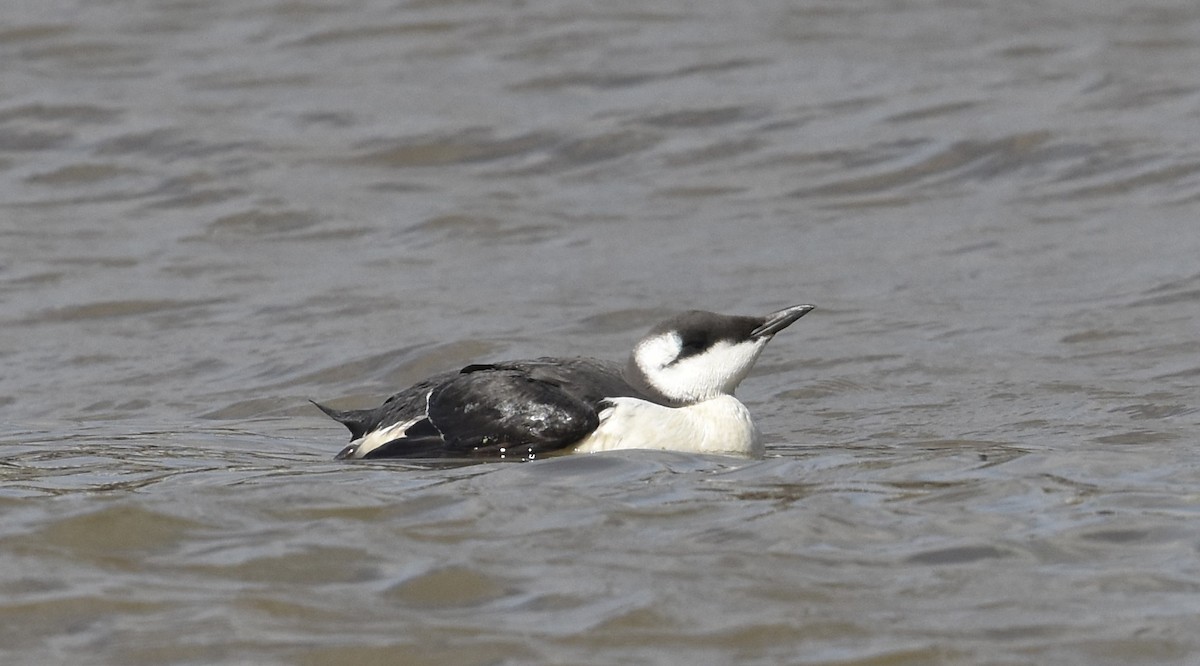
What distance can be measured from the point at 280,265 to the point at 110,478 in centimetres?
558

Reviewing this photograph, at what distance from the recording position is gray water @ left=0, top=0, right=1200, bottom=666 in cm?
508

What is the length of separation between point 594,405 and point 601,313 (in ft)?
12.2

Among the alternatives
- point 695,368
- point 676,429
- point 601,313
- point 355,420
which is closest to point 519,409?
point 676,429

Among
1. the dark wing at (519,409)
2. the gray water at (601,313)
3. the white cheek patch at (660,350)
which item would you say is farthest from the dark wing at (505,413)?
the gray water at (601,313)

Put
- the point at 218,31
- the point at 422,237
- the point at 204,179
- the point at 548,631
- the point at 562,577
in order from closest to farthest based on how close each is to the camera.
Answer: the point at 548,631, the point at 562,577, the point at 422,237, the point at 204,179, the point at 218,31

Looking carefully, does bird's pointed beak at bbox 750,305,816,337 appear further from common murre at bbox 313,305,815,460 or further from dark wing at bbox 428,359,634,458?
dark wing at bbox 428,359,634,458

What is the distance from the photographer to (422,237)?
12758 millimetres

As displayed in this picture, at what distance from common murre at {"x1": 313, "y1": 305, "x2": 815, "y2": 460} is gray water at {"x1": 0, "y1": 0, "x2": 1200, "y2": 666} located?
33cm

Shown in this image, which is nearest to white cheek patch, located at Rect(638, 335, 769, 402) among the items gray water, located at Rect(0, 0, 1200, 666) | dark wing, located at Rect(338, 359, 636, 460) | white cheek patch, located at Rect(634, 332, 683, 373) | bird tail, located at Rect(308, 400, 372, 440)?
white cheek patch, located at Rect(634, 332, 683, 373)

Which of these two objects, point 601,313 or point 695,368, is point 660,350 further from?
point 601,313

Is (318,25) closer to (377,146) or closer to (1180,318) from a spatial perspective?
(377,146)

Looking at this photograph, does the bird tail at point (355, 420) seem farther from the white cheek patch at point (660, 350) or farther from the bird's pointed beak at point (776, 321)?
the bird's pointed beak at point (776, 321)

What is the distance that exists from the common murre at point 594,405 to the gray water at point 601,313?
0.33m

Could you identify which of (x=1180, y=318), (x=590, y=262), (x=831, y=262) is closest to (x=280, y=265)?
(x=590, y=262)
